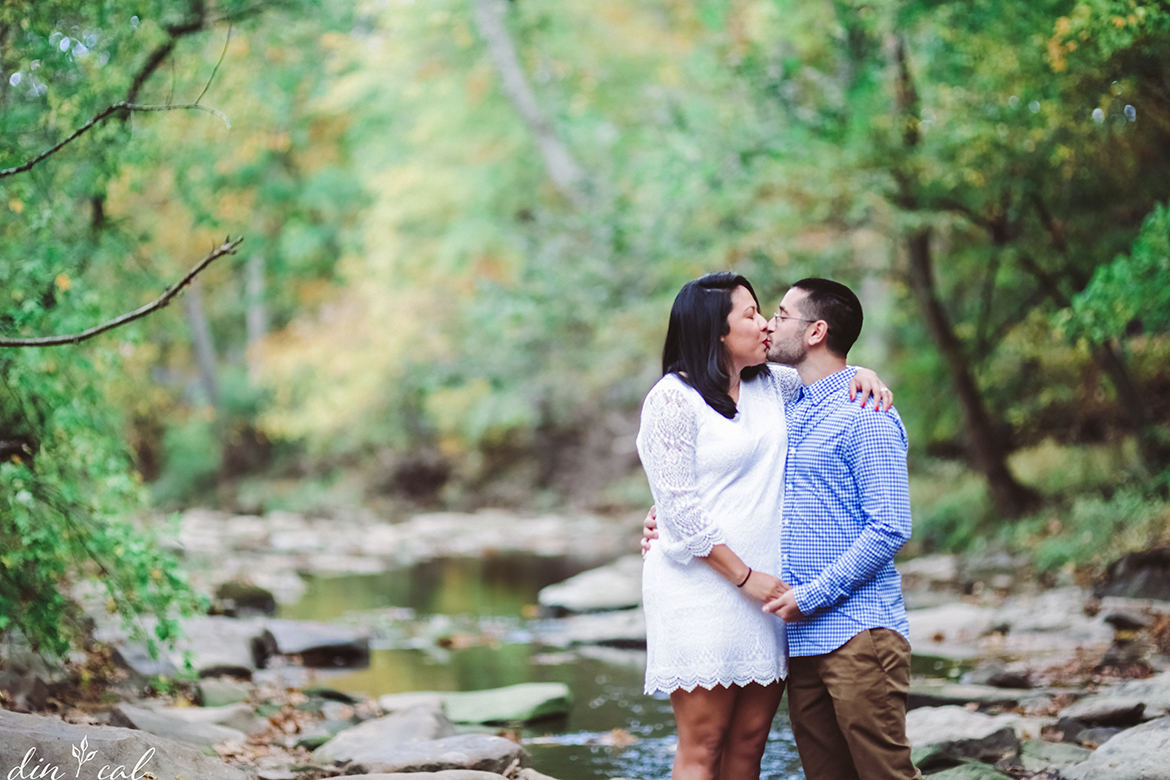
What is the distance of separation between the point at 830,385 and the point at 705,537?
26.2 inches

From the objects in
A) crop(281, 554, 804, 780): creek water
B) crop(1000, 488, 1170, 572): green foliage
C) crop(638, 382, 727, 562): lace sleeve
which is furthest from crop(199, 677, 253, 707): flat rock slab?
crop(1000, 488, 1170, 572): green foliage

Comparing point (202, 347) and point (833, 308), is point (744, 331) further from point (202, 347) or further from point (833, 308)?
point (202, 347)

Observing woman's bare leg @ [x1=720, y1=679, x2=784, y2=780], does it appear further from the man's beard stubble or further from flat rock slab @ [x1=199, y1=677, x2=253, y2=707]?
flat rock slab @ [x1=199, y1=677, x2=253, y2=707]

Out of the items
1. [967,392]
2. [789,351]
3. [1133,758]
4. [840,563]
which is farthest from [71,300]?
[967,392]

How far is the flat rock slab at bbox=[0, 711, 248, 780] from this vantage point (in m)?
3.92

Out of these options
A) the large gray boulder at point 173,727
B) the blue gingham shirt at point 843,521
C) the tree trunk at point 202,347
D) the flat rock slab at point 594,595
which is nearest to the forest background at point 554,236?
the tree trunk at point 202,347

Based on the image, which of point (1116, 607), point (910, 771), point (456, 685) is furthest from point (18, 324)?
point (1116, 607)

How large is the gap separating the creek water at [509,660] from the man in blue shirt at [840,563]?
7.12 ft

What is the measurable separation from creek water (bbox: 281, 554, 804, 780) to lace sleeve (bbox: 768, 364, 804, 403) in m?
2.40

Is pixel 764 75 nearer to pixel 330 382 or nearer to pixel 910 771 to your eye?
pixel 910 771

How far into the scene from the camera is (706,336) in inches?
135

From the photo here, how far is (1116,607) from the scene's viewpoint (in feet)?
27.2

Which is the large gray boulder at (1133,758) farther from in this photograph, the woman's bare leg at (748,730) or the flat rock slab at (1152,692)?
the woman's bare leg at (748,730)

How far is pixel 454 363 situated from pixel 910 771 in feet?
67.8
